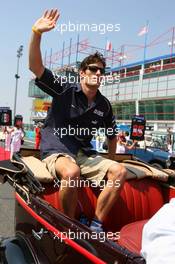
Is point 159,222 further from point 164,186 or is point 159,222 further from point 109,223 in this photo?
point 164,186

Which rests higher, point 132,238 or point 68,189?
point 68,189

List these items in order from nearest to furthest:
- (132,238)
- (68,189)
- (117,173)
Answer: (132,238), (68,189), (117,173)

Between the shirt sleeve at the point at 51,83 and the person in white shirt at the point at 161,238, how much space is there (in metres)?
1.78

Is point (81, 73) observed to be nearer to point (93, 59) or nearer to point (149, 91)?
point (93, 59)

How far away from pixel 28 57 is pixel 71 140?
2.55 feet

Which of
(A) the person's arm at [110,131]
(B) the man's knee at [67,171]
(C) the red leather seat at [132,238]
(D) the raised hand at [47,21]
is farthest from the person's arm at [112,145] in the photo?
(D) the raised hand at [47,21]

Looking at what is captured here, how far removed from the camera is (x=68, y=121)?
10.7 ft

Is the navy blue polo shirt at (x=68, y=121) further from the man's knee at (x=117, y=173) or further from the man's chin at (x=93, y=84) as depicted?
the man's knee at (x=117, y=173)

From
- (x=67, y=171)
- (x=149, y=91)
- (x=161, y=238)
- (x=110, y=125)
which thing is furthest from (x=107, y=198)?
(x=149, y=91)

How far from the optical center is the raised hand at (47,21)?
2906 mm

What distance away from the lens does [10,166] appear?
3.10 meters

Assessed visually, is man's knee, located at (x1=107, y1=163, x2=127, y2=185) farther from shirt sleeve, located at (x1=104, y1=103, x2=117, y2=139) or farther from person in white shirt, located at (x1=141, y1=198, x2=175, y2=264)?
person in white shirt, located at (x1=141, y1=198, x2=175, y2=264)

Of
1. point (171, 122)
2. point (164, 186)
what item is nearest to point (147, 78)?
point (171, 122)

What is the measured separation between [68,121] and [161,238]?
6.35ft
